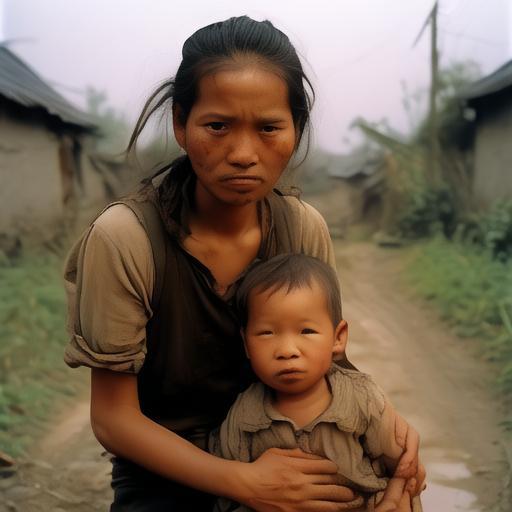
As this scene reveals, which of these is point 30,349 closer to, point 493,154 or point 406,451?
point 406,451

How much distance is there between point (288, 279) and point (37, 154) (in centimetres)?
416

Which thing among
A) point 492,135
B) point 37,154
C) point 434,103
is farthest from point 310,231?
point 434,103

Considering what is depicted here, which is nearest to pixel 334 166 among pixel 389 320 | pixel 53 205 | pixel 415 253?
pixel 415 253

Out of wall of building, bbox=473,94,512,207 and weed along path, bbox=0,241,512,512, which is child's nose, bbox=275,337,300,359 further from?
wall of building, bbox=473,94,512,207

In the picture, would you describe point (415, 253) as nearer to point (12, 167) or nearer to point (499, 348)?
point (499, 348)

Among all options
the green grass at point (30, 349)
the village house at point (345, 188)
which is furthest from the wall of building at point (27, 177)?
the village house at point (345, 188)

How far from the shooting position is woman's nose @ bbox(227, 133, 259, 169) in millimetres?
1549

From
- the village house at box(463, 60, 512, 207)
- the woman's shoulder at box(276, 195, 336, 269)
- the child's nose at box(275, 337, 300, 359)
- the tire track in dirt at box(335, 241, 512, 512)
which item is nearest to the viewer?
the child's nose at box(275, 337, 300, 359)

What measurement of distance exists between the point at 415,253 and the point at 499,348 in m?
2.01

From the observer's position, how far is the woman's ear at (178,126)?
5.46 ft

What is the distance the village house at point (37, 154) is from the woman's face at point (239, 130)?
3563mm

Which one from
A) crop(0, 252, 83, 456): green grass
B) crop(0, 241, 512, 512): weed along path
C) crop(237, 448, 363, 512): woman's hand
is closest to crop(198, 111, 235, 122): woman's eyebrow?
crop(237, 448, 363, 512): woman's hand

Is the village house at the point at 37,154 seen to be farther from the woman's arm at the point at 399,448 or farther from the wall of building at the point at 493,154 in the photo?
the woman's arm at the point at 399,448

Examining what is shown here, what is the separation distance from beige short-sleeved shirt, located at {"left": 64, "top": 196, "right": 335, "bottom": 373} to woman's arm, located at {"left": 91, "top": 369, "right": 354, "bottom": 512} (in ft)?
0.22
